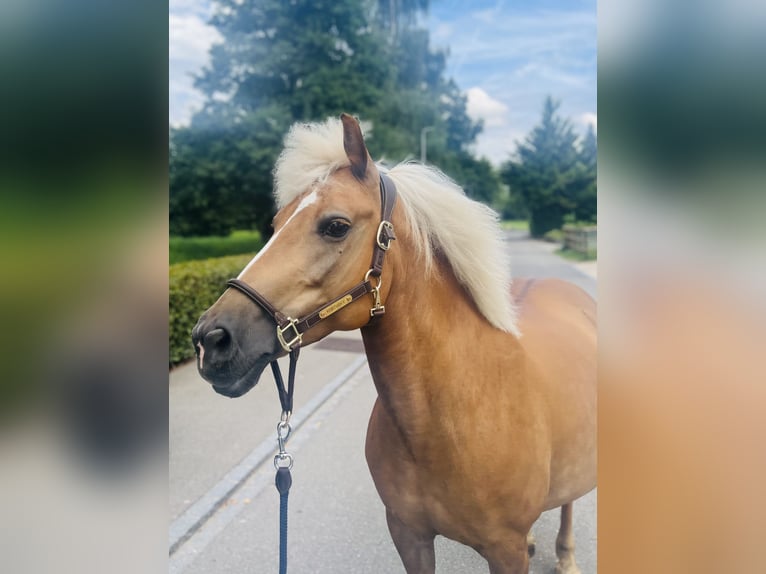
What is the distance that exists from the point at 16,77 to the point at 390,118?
1754cm

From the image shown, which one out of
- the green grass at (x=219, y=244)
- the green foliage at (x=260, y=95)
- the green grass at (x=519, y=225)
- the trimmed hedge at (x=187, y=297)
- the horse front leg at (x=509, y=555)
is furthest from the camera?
the green grass at (x=519, y=225)

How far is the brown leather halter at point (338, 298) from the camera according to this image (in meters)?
1.21

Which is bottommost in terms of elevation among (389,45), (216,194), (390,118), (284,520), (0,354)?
(284,520)

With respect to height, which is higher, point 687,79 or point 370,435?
point 687,79

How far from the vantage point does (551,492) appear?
183 centimetres

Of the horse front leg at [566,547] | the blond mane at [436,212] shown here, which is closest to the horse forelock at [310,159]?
the blond mane at [436,212]

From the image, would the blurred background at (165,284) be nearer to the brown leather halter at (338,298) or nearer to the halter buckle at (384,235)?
the brown leather halter at (338,298)

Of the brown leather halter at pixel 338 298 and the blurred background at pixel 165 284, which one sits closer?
the blurred background at pixel 165 284

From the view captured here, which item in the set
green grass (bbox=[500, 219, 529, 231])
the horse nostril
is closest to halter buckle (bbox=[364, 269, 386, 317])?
the horse nostril

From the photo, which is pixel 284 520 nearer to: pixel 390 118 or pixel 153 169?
pixel 153 169

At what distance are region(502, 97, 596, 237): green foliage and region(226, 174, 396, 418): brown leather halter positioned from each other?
2208 centimetres

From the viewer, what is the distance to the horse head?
119 centimetres

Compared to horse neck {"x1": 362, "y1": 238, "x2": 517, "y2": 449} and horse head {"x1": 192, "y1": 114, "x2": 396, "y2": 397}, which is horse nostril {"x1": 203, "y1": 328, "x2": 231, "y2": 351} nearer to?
horse head {"x1": 192, "y1": 114, "x2": 396, "y2": 397}

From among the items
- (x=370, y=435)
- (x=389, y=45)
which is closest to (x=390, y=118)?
(x=389, y=45)
